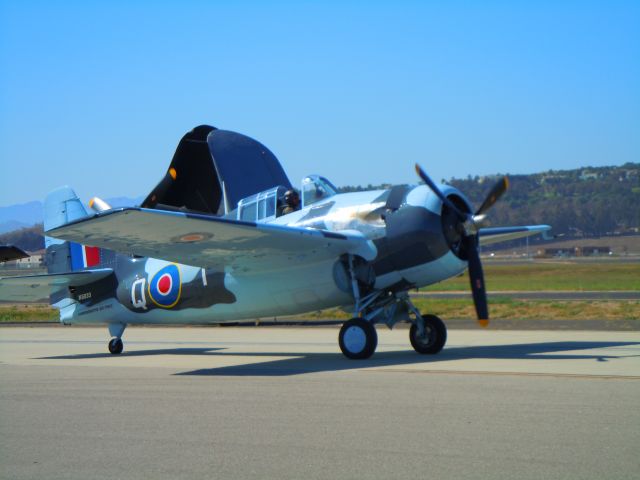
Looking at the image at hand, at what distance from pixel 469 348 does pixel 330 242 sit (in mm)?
4661

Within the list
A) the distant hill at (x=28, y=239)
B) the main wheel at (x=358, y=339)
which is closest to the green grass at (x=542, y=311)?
the main wheel at (x=358, y=339)

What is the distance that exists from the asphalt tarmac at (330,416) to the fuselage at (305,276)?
1.20 m

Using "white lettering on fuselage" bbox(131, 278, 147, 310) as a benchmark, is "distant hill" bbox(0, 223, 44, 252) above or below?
above

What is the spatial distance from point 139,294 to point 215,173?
9.11 metres

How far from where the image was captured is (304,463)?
7.19 metres

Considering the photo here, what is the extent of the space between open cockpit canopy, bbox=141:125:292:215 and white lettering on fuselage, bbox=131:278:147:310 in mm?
3275

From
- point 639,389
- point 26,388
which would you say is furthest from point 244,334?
point 639,389

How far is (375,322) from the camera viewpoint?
16.8 m

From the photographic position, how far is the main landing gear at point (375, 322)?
1583 centimetres

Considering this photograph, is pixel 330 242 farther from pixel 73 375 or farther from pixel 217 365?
pixel 73 375

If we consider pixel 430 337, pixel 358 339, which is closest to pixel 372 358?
pixel 358 339

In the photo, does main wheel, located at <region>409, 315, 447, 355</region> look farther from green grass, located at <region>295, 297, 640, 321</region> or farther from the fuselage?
green grass, located at <region>295, 297, 640, 321</region>

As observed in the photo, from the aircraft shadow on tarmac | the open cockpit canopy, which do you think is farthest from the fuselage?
the open cockpit canopy

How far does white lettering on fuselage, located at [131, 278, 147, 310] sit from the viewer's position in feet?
63.9
